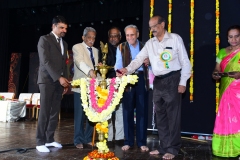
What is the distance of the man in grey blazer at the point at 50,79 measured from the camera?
298cm

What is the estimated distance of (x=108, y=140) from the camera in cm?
369

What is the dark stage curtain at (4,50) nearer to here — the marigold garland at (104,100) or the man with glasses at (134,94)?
the man with glasses at (134,94)

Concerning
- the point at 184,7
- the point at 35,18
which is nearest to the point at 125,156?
the point at 184,7

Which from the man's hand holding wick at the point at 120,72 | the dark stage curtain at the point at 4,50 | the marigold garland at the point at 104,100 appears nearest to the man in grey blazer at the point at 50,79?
the marigold garland at the point at 104,100

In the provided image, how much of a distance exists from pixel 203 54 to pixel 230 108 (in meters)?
1.45

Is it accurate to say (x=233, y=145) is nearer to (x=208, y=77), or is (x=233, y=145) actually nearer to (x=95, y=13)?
(x=208, y=77)

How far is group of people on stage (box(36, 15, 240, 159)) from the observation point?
280cm

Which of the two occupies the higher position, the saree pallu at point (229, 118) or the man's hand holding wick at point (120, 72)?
the man's hand holding wick at point (120, 72)

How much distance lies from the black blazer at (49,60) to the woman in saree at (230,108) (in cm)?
171

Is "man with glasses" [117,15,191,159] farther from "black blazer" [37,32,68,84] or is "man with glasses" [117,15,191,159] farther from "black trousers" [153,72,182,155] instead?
"black blazer" [37,32,68,84]

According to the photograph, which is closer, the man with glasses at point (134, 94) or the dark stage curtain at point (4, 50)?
the man with glasses at point (134, 94)

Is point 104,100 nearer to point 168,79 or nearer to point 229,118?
point 168,79

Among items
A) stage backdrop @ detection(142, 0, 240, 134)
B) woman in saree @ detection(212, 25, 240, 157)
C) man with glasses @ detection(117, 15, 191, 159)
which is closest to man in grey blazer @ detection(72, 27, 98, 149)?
man with glasses @ detection(117, 15, 191, 159)

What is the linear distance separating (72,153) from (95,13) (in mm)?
6300
